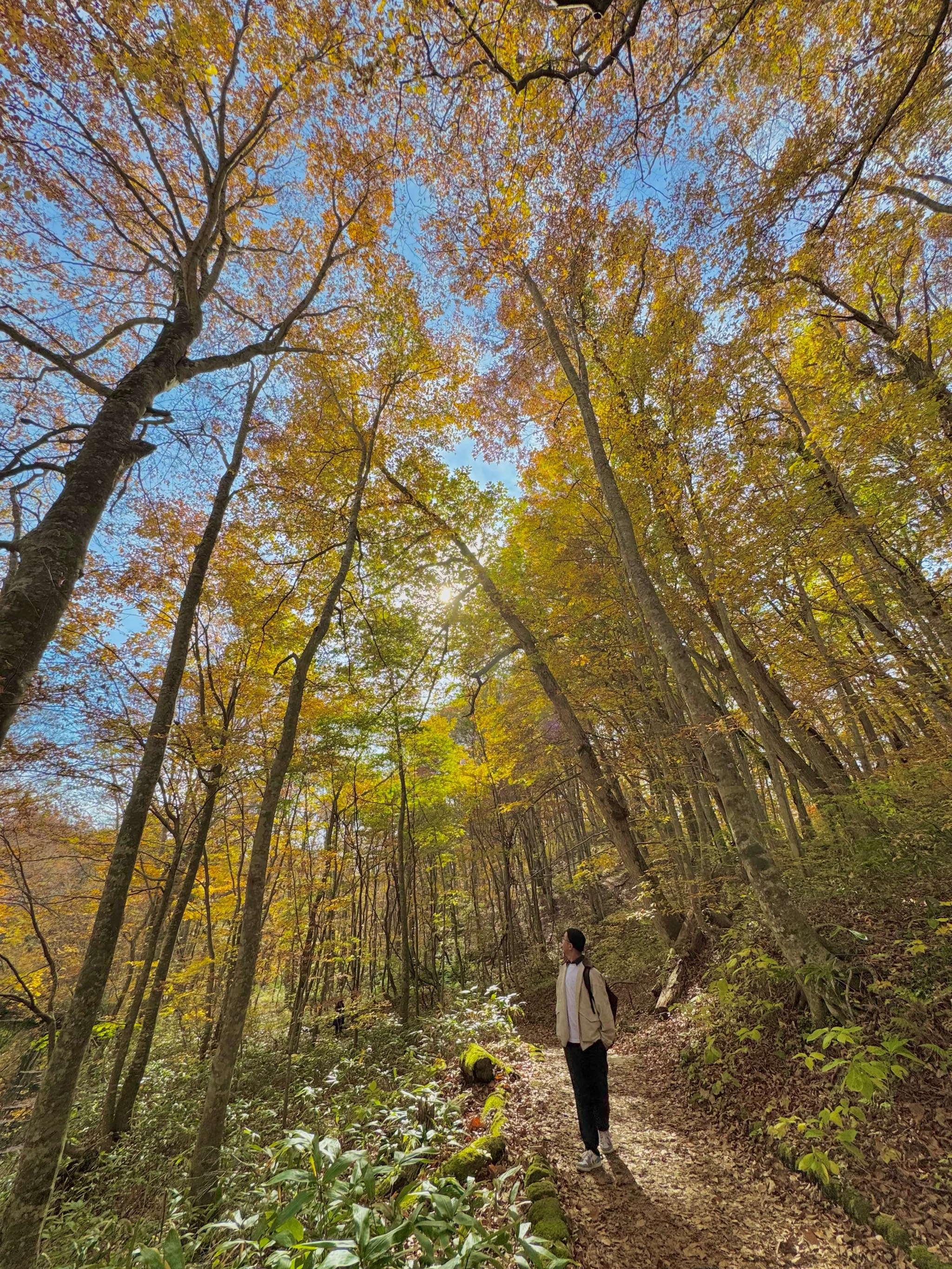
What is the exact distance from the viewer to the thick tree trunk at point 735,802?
14.9 ft

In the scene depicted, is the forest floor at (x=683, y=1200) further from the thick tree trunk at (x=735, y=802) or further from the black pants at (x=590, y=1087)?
the thick tree trunk at (x=735, y=802)

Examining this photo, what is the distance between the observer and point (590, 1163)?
374 cm

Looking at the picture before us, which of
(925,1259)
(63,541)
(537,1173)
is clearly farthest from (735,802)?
(63,541)

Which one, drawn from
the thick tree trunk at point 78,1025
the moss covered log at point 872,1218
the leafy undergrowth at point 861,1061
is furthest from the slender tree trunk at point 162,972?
the moss covered log at point 872,1218

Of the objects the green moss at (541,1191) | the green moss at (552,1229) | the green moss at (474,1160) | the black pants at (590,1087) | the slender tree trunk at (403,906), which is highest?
the slender tree trunk at (403,906)

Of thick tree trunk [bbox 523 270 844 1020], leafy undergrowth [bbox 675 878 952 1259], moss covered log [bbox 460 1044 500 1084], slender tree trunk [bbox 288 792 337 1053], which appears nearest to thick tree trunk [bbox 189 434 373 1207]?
slender tree trunk [bbox 288 792 337 1053]

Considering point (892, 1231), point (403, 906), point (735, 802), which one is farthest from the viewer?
point (403, 906)

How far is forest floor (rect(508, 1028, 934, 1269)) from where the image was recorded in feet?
9.30

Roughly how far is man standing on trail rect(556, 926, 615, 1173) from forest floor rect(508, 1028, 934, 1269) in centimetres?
18

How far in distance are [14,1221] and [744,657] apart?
35.0ft

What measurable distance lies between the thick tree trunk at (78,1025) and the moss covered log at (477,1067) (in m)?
3.84

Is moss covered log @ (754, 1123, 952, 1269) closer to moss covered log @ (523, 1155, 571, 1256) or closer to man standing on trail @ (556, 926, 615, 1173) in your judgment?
man standing on trail @ (556, 926, 615, 1173)

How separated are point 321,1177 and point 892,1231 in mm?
3442

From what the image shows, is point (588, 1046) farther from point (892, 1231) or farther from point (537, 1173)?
point (892, 1231)
